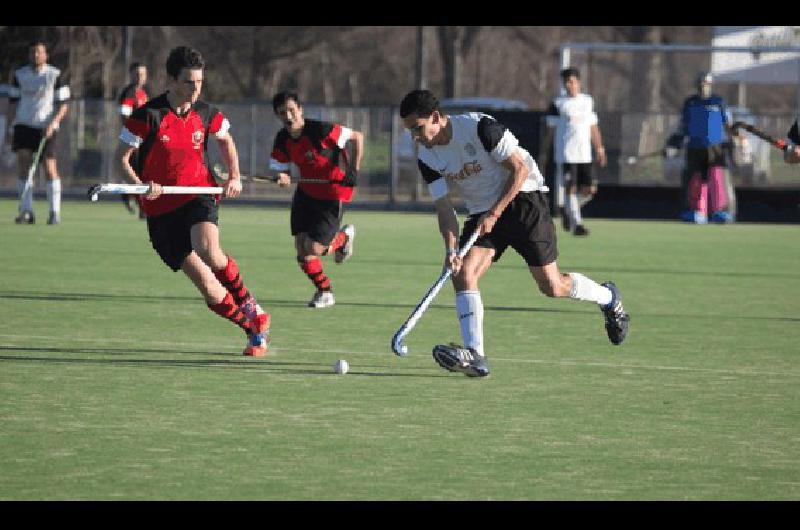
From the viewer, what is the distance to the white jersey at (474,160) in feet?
29.2

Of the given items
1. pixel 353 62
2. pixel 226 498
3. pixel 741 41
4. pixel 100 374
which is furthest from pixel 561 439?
pixel 353 62

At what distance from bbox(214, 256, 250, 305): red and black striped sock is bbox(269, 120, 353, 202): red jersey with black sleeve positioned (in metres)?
3.29

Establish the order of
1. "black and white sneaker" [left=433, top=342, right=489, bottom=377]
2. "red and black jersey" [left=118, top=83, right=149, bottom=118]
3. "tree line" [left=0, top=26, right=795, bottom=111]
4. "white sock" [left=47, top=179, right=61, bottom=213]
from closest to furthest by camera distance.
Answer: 1. "black and white sneaker" [left=433, top=342, right=489, bottom=377]
2. "red and black jersey" [left=118, top=83, right=149, bottom=118]
3. "white sock" [left=47, top=179, right=61, bottom=213]
4. "tree line" [left=0, top=26, right=795, bottom=111]

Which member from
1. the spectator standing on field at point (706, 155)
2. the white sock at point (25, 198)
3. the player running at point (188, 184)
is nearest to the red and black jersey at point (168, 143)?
the player running at point (188, 184)

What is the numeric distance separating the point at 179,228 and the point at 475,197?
1.65m

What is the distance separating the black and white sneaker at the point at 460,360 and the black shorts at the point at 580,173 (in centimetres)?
1249

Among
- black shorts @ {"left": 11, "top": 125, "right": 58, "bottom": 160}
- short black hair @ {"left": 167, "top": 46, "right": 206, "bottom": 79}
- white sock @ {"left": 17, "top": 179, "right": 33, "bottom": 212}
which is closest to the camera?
short black hair @ {"left": 167, "top": 46, "right": 206, "bottom": 79}

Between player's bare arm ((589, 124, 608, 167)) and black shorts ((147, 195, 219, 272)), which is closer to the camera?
black shorts ((147, 195, 219, 272))

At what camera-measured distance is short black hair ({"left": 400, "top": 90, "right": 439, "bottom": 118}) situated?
850 centimetres

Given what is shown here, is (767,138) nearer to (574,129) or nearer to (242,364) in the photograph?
(242,364)

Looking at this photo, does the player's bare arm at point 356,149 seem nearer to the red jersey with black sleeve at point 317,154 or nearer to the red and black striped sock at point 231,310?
the red jersey with black sleeve at point 317,154

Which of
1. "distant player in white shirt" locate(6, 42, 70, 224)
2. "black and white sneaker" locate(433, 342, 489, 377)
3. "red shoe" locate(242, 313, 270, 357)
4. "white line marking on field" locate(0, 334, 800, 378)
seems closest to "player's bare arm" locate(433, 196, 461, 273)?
"black and white sneaker" locate(433, 342, 489, 377)

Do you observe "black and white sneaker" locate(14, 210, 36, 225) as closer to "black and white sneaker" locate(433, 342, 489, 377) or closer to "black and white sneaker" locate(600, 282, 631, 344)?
"black and white sneaker" locate(600, 282, 631, 344)

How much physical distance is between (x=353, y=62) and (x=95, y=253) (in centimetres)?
3841
